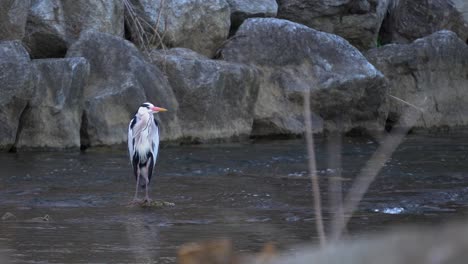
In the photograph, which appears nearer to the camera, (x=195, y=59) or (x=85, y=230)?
(x=85, y=230)

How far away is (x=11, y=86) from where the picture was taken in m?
12.4

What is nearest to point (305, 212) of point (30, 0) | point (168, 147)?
point (168, 147)

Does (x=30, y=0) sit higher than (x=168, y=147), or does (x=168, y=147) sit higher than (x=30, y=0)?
(x=30, y=0)

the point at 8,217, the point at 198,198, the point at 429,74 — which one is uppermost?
the point at 429,74

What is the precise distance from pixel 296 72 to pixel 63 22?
3727mm

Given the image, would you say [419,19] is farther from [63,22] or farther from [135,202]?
[135,202]

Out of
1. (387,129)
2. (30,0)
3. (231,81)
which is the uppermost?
(30,0)

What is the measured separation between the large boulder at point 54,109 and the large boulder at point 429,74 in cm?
620

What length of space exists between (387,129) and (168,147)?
4803 mm

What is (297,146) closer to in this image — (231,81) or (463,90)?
(231,81)

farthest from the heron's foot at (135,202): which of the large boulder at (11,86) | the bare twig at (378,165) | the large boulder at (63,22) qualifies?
the bare twig at (378,165)

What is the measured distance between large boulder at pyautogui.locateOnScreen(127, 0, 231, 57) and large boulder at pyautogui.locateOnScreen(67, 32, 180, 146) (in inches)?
52.3

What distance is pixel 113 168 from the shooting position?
11617 millimetres

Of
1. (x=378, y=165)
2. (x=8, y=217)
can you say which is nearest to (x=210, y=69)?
(x=8, y=217)
